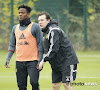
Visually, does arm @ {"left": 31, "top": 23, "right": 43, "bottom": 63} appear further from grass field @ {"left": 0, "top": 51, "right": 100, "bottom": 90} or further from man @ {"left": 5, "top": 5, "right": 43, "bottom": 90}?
grass field @ {"left": 0, "top": 51, "right": 100, "bottom": 90}

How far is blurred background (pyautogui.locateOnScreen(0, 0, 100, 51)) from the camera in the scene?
18.8 metres

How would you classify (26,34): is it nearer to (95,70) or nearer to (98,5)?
(95,70)

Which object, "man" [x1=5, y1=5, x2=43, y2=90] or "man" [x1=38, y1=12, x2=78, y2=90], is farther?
"man" [x1=5, y1=5, x2=43, y2=90]

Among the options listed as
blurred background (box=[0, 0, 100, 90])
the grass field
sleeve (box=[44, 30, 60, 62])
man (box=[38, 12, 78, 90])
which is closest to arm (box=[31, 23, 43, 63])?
man (box=[38, 12, 78, 90])

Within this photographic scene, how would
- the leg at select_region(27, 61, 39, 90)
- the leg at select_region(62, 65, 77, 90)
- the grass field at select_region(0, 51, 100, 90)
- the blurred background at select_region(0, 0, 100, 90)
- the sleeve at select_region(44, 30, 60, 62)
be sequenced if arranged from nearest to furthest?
the sleeve at select_region(44, 30, 60, 62)
the leg at select_region(62, 65, 77, 90)
the leg at select_region(27, 61, 39, 90)
the grass field at select_region(0, 51, 100, 90)
the blurred background at select_region(0, 0, 100, 90)

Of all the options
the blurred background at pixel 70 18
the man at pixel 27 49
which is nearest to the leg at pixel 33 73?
the man at pixel 27 49

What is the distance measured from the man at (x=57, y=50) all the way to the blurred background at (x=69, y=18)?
39.3 feet

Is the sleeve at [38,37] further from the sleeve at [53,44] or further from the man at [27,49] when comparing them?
the sleeve at [53,44]

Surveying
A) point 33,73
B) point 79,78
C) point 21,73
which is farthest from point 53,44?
point 79,78

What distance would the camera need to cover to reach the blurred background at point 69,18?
18.8 metres

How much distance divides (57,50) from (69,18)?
12.5 metres

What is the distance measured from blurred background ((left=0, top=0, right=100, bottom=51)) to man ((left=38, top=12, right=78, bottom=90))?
12.0 metres

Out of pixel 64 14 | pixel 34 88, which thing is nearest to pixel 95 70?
pixel 34 88

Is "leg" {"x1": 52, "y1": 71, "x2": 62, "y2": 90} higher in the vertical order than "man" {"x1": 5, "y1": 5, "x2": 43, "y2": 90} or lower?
lower
